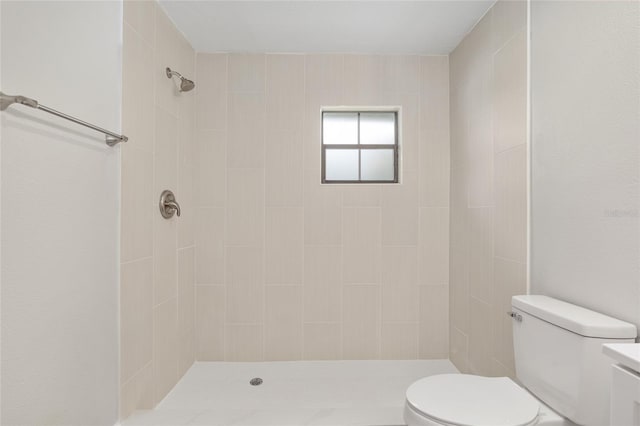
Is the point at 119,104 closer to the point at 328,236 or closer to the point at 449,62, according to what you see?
the point at 328,236

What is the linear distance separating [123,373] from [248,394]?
82 cm

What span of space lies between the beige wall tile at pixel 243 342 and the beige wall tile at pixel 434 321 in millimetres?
1163

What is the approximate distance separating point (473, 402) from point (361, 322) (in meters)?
1.32

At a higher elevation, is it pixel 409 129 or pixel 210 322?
pixel 409 129

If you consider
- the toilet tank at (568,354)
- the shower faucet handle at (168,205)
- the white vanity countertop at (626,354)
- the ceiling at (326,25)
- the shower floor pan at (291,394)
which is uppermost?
the ceiling at (326,25)

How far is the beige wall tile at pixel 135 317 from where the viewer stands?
1642mm

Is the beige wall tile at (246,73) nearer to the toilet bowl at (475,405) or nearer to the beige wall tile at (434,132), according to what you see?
the beige wall tile at (434,132)

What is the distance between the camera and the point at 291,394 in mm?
2209

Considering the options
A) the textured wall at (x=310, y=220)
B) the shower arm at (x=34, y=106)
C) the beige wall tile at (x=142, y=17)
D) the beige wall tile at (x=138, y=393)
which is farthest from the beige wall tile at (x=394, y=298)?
the beige wall tile at (x=142, y=17)

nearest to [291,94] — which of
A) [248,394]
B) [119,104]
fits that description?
[119,104]

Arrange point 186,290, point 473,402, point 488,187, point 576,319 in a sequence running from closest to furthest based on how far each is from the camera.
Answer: point 576,319 < point 473,402 < point 488,187 < point 186,290

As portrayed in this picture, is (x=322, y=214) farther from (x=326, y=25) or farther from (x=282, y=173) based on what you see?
(x=326, y=25)

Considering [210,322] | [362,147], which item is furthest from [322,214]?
[210,322]

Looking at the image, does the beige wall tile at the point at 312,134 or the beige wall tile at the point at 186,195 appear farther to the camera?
the beige wall tile at the point at 312,134
